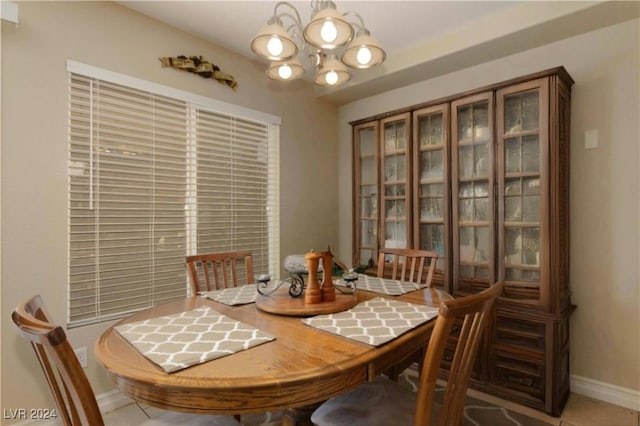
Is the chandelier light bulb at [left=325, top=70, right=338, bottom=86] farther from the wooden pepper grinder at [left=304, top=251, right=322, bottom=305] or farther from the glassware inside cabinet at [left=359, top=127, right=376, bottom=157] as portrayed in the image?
the glassware inside cabinet at [left=359, top=127, right=376, bottom=157]

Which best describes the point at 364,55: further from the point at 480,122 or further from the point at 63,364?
the point at 63,364

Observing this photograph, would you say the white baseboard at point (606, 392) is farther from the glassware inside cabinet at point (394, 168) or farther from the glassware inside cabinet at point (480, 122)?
the glassware inside cabinet at point (394, 168)

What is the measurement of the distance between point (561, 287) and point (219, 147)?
263 centimetres

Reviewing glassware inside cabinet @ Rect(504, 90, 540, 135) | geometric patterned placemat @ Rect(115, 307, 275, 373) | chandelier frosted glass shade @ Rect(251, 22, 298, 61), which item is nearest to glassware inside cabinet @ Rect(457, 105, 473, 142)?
glassware inside cabinet @ Rect(504, 90, 540, 135)

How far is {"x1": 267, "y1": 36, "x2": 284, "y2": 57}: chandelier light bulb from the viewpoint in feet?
5.07

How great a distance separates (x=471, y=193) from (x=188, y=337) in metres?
2.09

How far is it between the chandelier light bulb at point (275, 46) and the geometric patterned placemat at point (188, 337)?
1.23m

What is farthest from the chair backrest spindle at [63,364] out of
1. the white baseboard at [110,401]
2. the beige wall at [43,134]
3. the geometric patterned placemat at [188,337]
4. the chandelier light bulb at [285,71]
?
the chandelier light bulb at [285,71]

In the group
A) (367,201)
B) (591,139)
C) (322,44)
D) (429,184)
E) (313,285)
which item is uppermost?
(322,44)

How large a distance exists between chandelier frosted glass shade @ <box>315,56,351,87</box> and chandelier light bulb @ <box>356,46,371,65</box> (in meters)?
0.19

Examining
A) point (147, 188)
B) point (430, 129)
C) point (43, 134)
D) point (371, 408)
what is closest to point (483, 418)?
point (371, 408)

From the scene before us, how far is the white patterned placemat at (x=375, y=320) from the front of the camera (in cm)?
121

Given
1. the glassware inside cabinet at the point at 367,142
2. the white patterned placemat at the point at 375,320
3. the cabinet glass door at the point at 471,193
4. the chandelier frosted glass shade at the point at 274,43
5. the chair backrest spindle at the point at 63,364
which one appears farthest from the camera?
the glassware inside cabinet at the point at 367,142

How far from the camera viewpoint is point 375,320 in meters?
1.36
